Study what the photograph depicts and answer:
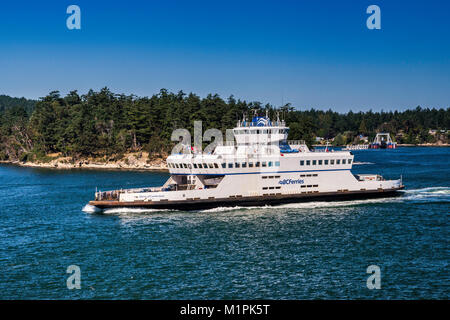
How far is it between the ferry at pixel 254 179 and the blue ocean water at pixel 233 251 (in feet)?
3.54

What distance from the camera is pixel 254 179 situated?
4269 cm

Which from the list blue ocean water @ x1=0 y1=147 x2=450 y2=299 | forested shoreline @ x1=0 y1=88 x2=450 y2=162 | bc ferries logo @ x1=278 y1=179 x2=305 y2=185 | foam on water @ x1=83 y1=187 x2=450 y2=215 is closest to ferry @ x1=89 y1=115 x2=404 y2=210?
bc ferries logo @ x1=278 y1=179 x2=305 y2=185

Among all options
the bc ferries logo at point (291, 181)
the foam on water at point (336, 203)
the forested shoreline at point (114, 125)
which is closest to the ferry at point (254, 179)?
the bc ferries logo at point (291, 181)

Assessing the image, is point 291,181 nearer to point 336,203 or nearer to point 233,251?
point 336,203

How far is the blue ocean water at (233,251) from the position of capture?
2355 cm

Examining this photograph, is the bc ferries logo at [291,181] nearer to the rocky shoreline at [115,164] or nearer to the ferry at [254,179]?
the ferry at [254,179]

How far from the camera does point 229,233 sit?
33938 millimetres

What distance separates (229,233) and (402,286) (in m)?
13.8

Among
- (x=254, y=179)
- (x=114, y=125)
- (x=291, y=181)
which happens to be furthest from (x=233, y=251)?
(x=114, y=125)

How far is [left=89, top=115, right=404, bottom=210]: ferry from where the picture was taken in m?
41.1

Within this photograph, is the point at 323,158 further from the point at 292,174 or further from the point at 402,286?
the point at 402,286

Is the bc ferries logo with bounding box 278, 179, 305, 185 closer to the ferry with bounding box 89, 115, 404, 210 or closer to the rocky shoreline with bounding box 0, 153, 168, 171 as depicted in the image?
the ferry with bounding box 89, 115, 404, 210

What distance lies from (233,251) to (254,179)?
1388 centimetres
